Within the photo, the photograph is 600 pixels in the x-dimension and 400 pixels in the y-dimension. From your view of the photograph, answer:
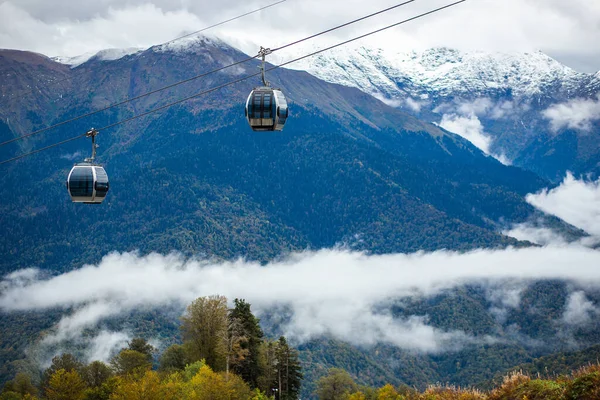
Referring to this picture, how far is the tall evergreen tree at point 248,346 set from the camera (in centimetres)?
8669

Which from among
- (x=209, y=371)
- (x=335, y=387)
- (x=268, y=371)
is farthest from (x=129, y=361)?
(x=209, y=371)

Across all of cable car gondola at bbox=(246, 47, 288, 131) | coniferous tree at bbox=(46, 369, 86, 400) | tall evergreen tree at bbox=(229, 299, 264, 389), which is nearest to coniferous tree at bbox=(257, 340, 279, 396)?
tall evergreen tree at bbox=(229, 299, 264, 389)

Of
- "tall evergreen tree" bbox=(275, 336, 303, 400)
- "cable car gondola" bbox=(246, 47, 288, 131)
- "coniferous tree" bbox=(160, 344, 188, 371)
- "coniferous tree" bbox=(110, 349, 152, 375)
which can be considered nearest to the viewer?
"cable car gondola" bbox=(246, 47, 288, 131)

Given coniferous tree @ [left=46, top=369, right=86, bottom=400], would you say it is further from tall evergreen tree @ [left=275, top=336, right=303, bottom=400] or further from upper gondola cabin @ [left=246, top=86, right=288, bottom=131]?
upper gondola cabin @ [left=246, top=86, right=288, bottom=131]

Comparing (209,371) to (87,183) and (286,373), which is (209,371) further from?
(87,183)

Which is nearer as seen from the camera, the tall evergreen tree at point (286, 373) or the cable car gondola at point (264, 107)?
the cable car gondola at point (264, 107)

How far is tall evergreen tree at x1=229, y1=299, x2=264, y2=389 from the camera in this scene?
3413 inches

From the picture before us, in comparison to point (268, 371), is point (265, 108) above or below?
above

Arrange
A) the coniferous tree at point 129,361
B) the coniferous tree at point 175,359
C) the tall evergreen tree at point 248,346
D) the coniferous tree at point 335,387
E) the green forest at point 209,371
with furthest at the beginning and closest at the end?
the coniferous tree at point 335,387, the coniferous tree at point 129,361, the coniferous tree at point 175,359, the tall evergreen tree at point 248,346, the green forest at point 209,371

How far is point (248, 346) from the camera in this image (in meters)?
88.4

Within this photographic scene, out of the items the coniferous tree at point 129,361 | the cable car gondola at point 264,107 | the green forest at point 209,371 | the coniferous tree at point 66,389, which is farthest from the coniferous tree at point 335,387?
the cable car gondola at point 264,107

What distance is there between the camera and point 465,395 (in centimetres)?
3838

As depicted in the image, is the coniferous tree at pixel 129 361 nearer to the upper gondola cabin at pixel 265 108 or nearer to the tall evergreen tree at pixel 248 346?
the tall evergreen tree at pixel 248 346

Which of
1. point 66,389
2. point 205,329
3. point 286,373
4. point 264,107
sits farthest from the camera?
point 205,329
